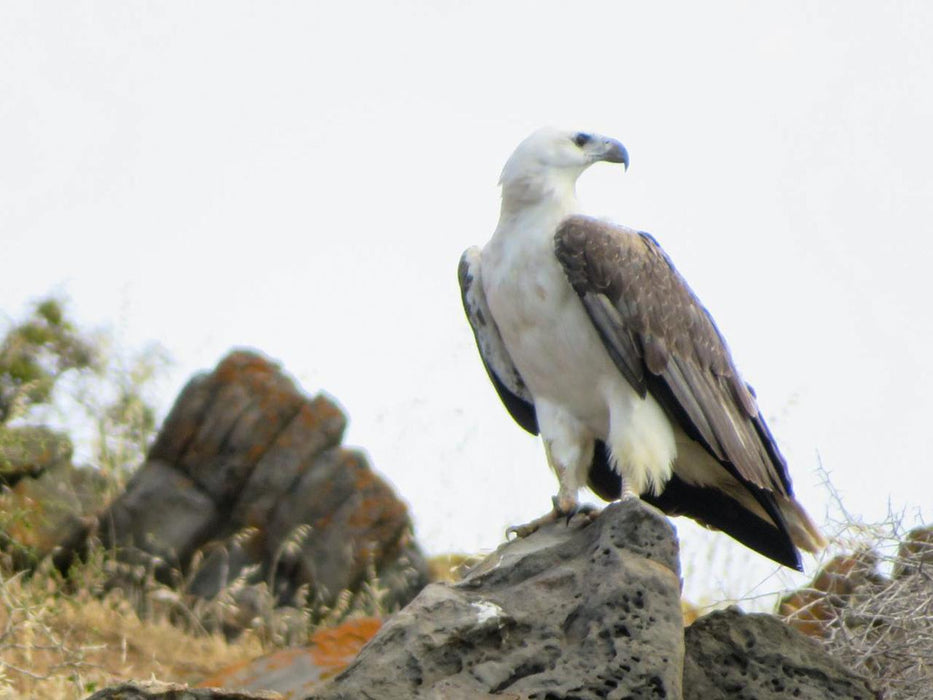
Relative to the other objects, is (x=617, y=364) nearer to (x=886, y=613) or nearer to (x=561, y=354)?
(x=561, y=354)

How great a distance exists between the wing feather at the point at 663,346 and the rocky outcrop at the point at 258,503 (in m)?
3.62

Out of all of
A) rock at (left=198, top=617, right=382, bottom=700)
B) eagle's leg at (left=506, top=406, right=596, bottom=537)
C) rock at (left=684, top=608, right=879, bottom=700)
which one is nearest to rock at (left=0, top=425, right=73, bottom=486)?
rock at (left=198, top=617, right=382, bottom=700)

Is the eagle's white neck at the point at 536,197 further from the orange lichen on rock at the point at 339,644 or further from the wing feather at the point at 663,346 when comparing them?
the orange lichen on rock at the point at 339,644

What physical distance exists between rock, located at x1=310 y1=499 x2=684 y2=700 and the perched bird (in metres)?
1.21

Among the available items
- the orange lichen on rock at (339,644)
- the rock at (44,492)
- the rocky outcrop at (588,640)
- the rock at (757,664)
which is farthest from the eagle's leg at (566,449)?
the rock at (44,492)

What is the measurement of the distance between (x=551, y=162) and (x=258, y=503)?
14.0ft

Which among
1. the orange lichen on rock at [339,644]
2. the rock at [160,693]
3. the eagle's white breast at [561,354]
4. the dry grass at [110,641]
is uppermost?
the eagle's white breast at [561,354]

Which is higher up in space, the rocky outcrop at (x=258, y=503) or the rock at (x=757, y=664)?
the rocky outcrop at (x=258, y=503)

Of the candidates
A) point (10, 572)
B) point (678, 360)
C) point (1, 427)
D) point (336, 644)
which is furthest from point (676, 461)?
point (10, 572)

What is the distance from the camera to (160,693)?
452cm

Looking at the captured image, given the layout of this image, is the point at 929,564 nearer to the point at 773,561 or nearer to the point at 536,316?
the point at 773,561

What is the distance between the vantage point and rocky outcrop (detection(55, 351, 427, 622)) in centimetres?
1009

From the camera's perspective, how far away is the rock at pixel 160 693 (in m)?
4.49

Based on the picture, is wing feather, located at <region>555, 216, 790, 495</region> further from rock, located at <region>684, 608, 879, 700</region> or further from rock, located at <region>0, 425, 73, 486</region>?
rock, located at <region>0, 425, 73, 486</region>
